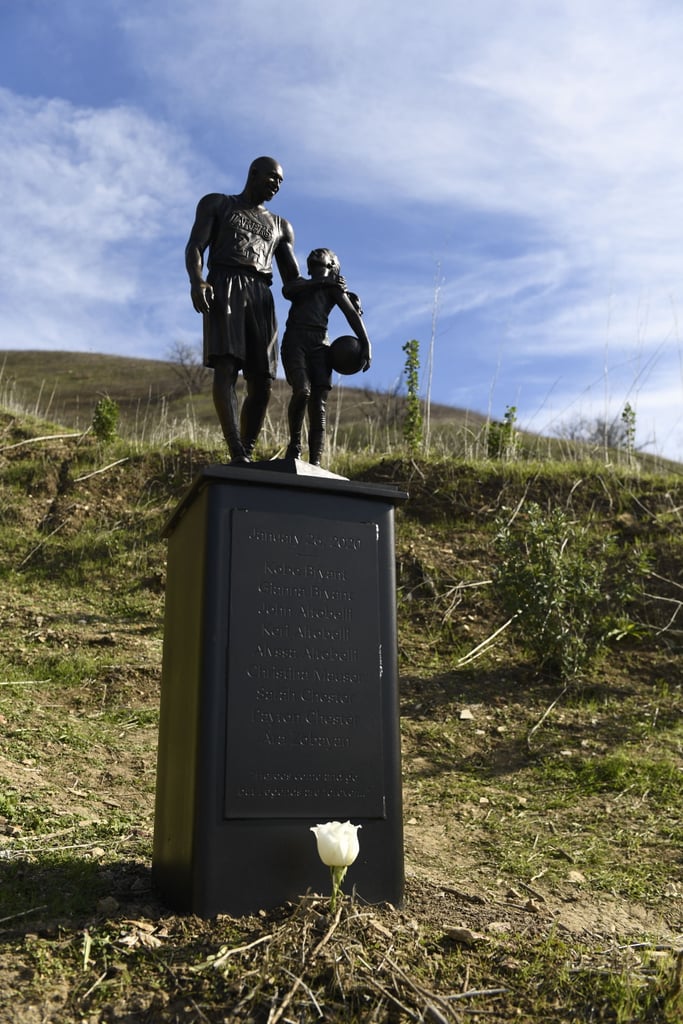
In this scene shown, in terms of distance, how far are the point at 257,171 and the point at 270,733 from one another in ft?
8.13

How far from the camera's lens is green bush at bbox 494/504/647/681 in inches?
271

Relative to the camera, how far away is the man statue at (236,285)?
155 inches

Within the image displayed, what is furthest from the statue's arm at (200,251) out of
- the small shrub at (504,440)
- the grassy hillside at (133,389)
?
the grassy hillside at (133,389)

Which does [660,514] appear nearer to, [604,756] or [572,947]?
[604,756]

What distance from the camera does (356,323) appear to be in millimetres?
4090

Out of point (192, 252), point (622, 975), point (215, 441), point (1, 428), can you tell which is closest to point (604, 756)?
point (622, 975)

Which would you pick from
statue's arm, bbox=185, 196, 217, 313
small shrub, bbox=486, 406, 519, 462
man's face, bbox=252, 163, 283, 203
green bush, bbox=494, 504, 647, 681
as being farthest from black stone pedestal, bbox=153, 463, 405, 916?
small shrub, bbox=486, 406, 519, 462

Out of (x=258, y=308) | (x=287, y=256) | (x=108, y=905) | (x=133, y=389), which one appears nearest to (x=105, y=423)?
(x=287, y=256)

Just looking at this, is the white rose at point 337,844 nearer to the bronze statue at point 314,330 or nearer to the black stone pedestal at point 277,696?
the black stone pedestal at point 277,696

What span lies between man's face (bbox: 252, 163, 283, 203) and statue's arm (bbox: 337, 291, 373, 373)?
0.56 m

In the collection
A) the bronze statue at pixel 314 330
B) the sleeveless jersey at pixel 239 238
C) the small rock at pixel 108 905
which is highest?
the sleeveless jersey at pixel 239 238

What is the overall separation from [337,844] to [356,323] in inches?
91.7

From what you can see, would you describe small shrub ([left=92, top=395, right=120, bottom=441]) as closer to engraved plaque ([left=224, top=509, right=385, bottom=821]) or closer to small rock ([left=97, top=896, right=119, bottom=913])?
engraved plaque ([left=224, top=509, right=385, bottom=821])

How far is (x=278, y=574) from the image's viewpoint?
3.24 m
